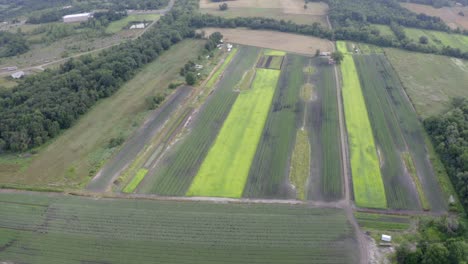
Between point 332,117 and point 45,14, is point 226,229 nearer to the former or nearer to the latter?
point 332,117

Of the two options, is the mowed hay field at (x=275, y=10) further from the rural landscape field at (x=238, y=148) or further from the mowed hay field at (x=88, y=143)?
the mowed hay field at (x=88, y=143)

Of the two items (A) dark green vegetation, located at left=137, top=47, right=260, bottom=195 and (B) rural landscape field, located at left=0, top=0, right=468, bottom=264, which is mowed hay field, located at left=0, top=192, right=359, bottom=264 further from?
(A) dark green vegetation, located at left=137, top=47, right=260, bottom=195

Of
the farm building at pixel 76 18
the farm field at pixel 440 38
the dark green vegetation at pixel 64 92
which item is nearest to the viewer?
the dark green vegetation at pixel 64 92

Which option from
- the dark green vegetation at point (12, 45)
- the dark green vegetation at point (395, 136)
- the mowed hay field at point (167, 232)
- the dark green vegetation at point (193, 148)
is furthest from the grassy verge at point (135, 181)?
the dark green vegetation at point (12, 45)

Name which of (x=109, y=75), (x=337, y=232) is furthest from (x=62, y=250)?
(x=109, y=75)

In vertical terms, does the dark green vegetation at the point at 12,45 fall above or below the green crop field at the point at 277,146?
above
